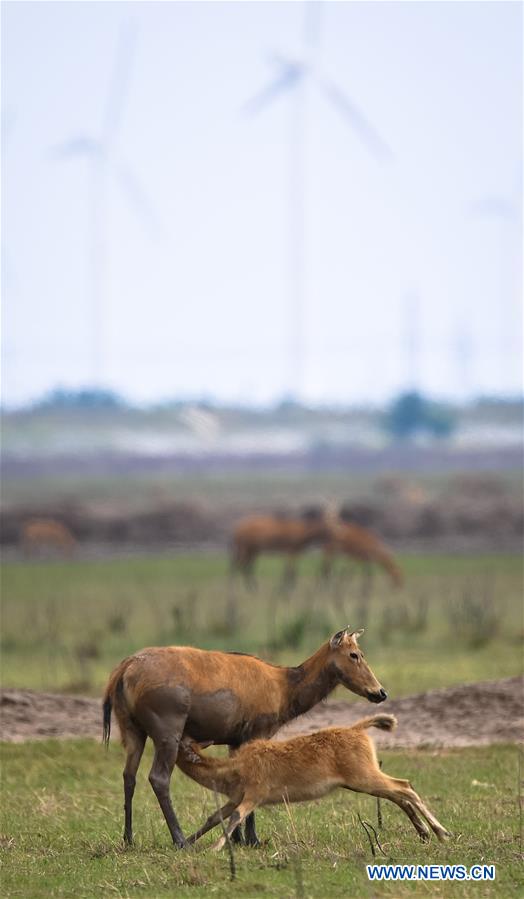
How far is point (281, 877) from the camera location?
412 inches

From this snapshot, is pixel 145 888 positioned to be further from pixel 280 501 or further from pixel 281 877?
pixel 280 501

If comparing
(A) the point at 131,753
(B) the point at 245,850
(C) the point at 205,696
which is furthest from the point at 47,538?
(B) the point at 245,850

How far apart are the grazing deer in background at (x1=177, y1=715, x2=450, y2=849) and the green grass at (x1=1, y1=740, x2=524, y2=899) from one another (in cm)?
20

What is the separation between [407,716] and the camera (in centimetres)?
1791

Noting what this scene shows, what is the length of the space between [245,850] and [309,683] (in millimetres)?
1504

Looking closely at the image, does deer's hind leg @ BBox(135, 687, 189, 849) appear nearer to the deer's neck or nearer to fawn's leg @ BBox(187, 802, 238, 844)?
fawn's leg @ BBox(187, 802, 238, 844)

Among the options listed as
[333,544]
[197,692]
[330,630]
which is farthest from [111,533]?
[197,692]

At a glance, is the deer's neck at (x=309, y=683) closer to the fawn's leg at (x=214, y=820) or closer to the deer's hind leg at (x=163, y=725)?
the deer's hind leg at (x=163, y=725)

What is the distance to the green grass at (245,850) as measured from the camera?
10.2 metres

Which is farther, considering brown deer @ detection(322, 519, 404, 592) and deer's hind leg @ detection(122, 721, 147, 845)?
brown deer @ detection(322, 519, 404, 592)

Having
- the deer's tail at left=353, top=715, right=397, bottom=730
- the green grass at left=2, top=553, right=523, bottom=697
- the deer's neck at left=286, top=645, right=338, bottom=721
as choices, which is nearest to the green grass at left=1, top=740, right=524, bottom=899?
the deer's tail at left=353, top=715, right=397, bottom=730

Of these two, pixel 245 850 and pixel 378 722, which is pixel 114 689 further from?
pixel 378 722

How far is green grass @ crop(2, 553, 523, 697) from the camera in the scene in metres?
23.6

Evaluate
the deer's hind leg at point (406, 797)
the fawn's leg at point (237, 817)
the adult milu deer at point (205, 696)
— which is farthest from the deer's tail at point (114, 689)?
the deer's hind leg at point (406, 797)
